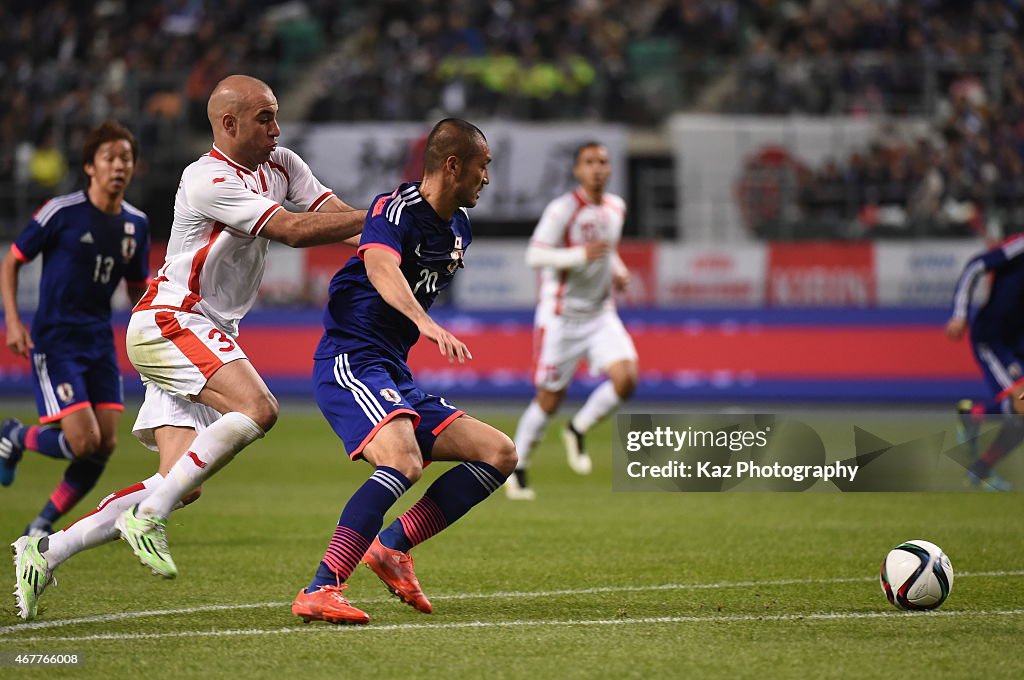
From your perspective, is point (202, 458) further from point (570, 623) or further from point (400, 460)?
point (570, 623)

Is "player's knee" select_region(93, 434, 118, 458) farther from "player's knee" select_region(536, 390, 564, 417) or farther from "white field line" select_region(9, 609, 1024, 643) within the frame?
"player's knee" select_region(536, 390, 564, 417)

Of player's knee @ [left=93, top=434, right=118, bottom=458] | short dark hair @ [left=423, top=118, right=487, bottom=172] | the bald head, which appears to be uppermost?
the bald head

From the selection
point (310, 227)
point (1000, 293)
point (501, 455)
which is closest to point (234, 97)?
point (310, 227)

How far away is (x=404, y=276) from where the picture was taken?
6234 millimetres

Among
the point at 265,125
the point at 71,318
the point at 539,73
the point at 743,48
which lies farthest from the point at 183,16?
the point at 265,125

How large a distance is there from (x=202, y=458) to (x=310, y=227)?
1.11 metres

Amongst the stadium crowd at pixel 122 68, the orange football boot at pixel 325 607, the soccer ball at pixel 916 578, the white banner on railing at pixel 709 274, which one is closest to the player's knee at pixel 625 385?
the soccer ball at pixel 916 578

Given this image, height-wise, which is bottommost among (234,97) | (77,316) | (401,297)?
(77,316)

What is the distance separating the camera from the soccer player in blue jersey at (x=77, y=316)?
8.92 metres

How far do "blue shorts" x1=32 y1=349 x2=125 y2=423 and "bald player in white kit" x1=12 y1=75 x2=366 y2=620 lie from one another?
2.20 metres

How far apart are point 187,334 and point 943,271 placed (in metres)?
17.1

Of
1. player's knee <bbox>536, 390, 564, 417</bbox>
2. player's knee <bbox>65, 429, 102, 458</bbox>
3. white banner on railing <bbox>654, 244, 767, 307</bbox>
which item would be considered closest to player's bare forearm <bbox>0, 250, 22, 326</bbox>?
player's knee <bbox>65, 429, 102, 458</bbox>

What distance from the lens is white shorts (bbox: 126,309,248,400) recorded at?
21.1 feet
